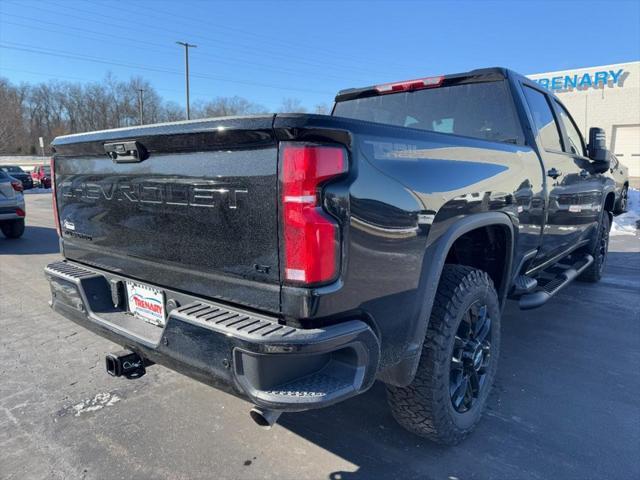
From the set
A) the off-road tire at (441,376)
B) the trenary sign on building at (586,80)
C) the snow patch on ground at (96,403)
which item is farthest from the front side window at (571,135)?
the trenary sign on building at (586,80)

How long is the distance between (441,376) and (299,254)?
1107mm

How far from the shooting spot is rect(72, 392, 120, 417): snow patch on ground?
2877mm

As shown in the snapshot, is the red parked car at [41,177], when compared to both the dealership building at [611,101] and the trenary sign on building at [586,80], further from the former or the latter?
the dealership building at [611,101]

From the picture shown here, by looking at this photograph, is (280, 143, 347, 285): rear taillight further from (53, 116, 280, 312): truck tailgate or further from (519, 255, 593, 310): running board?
(519, 255, 593, 310): running board

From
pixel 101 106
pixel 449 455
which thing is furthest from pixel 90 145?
pixel 101 106

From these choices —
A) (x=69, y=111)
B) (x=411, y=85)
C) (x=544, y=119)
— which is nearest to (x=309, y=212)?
(x=411, y=85)

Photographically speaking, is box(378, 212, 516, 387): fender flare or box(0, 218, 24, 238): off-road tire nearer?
box(378, 212, 516, 387): fender flare

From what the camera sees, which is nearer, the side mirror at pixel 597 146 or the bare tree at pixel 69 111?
the side mirror at pixel 597 146

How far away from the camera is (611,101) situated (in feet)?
101

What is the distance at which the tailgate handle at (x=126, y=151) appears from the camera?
2.18m

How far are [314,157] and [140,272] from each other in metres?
1.22

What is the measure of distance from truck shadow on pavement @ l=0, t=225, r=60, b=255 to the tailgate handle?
6.68 meters

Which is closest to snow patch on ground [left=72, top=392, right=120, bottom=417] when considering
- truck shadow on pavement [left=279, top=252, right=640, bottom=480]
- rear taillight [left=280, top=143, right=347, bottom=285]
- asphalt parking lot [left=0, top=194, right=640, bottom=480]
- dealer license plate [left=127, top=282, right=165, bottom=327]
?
asphalt parking lot [left=0, top=194, right=640, bottom=480]

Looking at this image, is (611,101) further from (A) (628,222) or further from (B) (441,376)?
(B) (441,376)
